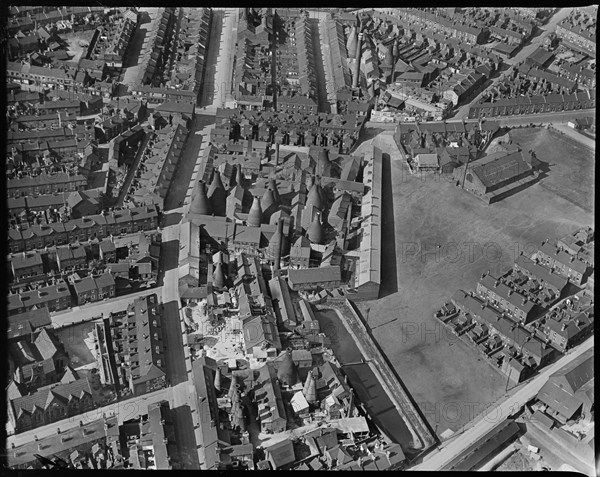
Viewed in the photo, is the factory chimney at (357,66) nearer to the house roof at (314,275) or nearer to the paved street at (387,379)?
the house roof at (314,275)

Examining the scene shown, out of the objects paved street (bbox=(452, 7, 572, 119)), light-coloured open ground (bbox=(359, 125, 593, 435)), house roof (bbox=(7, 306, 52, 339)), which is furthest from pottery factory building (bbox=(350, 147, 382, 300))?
house roof (bbox=(7, 306, 52, 339))

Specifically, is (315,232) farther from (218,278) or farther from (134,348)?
(134,348)

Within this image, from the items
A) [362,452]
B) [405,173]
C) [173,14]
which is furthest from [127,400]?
[173,14]

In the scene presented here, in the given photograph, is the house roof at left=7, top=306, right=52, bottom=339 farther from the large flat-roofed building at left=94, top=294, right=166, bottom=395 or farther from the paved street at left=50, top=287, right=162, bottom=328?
the large flat-roofed building at left=94, top=294, right=166, bottom=395

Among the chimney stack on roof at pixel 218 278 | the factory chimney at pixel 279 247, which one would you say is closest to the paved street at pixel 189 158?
the factory chimney at pixel 279 247

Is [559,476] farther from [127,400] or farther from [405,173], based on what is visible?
[405,173]

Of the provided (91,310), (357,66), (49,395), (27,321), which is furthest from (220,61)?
(49,395)
